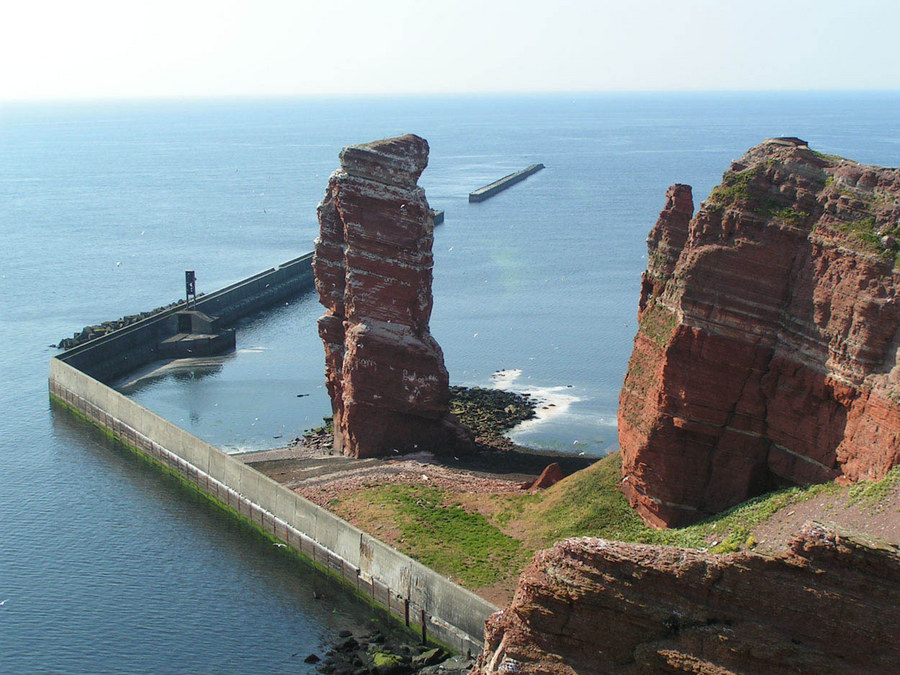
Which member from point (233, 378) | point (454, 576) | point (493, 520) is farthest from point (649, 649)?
point (233, 378)

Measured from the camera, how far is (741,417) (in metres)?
33.0

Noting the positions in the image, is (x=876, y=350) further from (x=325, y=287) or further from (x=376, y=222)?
(x=325, y=287)

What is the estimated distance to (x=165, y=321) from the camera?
254ft

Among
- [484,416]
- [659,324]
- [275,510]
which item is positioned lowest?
[275,510]

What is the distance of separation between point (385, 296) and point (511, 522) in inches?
545

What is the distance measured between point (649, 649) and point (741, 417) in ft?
42.7

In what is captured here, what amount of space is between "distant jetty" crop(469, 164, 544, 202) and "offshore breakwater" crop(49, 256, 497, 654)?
83.9 meters

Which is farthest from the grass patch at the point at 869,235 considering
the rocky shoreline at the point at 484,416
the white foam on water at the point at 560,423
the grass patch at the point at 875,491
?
the rocky shoreline at the point at 484,416

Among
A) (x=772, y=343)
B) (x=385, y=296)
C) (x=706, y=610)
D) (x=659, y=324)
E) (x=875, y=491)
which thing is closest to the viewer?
(x=706, y=610)

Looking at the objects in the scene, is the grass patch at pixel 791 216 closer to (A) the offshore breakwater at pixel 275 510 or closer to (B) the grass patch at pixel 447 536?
(B) the grass patch at pixel 447 536

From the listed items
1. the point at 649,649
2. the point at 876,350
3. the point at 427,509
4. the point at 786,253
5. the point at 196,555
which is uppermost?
the point at 786,253

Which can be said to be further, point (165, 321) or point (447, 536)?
point (165, 321)

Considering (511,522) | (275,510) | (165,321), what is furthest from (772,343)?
(165,321)

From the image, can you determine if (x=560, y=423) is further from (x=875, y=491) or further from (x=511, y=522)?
(x=875, y=491)
